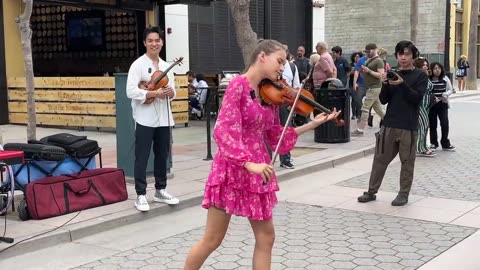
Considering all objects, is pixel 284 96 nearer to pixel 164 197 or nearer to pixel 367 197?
pixel 164 197

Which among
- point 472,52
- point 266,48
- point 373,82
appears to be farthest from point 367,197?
point 472,52

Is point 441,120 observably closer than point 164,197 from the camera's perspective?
No

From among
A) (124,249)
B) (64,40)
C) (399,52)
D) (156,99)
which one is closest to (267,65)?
(124,249)

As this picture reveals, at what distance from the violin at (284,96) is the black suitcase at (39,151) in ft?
10.9

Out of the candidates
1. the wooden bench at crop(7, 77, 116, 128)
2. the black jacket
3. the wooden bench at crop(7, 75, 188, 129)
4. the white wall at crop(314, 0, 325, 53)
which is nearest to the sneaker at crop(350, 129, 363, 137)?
the wooden bench at crop(7, 75, 188, 129)

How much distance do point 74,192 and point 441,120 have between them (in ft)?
23.8

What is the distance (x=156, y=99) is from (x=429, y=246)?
3.10 m

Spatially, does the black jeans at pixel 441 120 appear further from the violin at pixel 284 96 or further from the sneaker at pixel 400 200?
the violin at pixel 284 96

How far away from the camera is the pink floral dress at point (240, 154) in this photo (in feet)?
11.6

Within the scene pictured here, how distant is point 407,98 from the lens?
6723 millimetres

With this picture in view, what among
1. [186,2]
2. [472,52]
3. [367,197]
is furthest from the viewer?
[472,52]

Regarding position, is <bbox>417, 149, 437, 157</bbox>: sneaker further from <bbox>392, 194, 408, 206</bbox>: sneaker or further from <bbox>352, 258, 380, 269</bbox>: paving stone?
<bbox>352, 258, 380, 269</bbox>: paving stone

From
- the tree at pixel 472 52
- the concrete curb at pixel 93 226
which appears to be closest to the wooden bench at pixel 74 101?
the concrete curb at pixel 93 226

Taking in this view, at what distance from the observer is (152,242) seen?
5613mm
